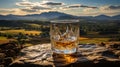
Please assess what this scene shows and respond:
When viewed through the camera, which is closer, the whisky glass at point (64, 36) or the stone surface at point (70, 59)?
the stone surface at point (70, 59)

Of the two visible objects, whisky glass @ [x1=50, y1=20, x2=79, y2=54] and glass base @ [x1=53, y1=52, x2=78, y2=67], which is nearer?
glass base @ [x1=53, y1=52, x2=78, y2=67]

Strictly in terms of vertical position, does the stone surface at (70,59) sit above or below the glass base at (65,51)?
below

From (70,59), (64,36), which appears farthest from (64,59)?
(64,36)

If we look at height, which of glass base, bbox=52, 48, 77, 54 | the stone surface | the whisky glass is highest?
the whisky glass

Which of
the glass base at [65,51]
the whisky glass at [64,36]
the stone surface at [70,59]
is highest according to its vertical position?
the whisky glass at [64,36]

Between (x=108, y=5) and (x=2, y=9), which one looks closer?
(x=2, y=9)

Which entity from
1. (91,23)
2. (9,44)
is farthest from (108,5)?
(9,44)

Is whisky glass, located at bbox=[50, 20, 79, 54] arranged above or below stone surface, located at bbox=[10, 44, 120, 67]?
above

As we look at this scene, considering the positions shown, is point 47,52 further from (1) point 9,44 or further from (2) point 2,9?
(2) point 2,9
